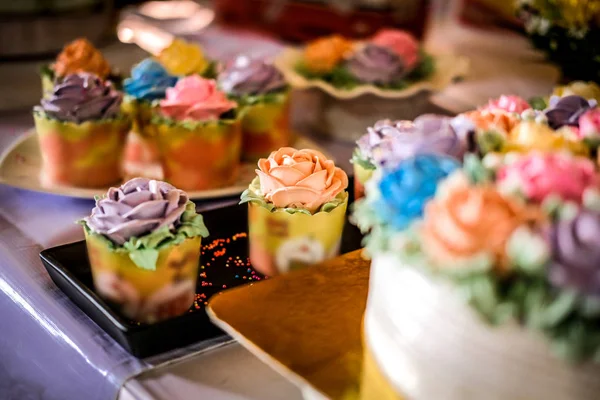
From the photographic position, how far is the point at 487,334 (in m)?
0.46

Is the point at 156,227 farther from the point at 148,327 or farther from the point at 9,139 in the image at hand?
the point at 9,139

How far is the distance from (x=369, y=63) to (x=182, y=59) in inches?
11.6

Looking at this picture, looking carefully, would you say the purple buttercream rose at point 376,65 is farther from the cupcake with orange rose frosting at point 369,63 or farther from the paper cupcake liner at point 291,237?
the paper cupcake liner at point 291,237

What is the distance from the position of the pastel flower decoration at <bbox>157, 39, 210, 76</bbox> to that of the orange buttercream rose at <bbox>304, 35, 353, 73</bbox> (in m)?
0.19

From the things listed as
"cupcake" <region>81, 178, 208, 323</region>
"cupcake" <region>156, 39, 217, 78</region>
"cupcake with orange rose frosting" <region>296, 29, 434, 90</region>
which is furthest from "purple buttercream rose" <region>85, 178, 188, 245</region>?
"cupcake with orange rose frosting" <region>296, 29, 434, 90</region>

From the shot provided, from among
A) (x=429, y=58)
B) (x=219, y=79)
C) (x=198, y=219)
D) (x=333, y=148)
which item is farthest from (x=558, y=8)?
(x=198, y=219)

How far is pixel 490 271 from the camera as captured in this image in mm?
437

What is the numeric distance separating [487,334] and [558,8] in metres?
0.94

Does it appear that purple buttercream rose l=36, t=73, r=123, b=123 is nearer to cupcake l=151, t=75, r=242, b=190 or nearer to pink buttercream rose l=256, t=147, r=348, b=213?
cupcake l=151, t=75, r=242, b=190

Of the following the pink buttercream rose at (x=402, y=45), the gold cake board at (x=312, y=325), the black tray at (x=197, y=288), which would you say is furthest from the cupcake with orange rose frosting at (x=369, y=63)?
the gold cake board at (x=312, y=325)

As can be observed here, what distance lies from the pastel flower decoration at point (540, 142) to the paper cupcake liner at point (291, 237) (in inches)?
9.5

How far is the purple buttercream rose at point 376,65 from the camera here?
1159 millimetres

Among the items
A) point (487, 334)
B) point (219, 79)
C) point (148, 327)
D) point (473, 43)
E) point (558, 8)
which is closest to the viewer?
point (487, 334)

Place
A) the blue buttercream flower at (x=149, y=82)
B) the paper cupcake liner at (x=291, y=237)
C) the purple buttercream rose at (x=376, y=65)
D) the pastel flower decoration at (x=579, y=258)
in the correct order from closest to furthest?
the pastel flower decoration at (x=579, y=258), the paper cupcake liner at (x=291, y=237), the blue buttercream flower at (x=149, y=82), the purple buttercream rose at (x=376, y=65)
